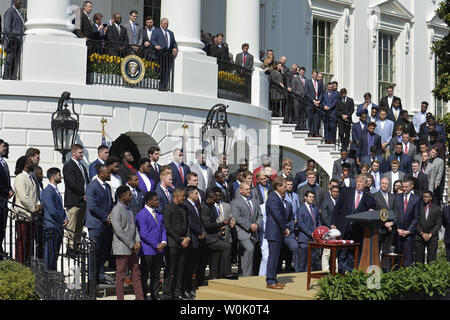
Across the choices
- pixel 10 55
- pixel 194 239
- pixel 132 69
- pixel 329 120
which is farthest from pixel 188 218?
pixel 329 120

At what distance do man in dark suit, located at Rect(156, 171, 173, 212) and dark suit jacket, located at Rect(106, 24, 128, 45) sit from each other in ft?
17.9

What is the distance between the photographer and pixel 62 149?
59.8 ft

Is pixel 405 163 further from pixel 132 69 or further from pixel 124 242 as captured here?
pixel 124 242

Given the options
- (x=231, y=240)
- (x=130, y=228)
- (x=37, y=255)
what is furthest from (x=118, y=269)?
(x=231, y=240)

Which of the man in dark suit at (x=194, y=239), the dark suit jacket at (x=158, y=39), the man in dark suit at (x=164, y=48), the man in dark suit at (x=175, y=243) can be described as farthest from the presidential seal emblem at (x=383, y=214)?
the dark suit jacket at (x=158, y=39)

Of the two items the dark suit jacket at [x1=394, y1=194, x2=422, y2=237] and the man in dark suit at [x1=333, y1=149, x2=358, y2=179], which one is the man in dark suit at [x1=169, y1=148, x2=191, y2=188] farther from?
the man in dark suit at [x1=333, y1=149, x2=358, y2=179]

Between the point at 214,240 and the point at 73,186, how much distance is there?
2612mm

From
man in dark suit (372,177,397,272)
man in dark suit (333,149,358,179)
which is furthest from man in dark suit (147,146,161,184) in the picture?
man in dark suit (333,149,358,179)

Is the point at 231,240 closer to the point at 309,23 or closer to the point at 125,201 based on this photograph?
the point at 125,201

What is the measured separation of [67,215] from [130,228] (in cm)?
224

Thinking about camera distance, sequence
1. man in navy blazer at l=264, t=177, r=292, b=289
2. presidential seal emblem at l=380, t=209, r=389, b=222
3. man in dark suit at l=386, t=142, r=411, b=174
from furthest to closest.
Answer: man in dark suit at l=386, t=142, r=411, b=174, presidential seal emblem at l=380, t=209, r=389, b=222, man in navy blazer at l=264, t=177, r=292, b=289

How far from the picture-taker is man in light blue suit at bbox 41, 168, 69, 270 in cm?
1427
